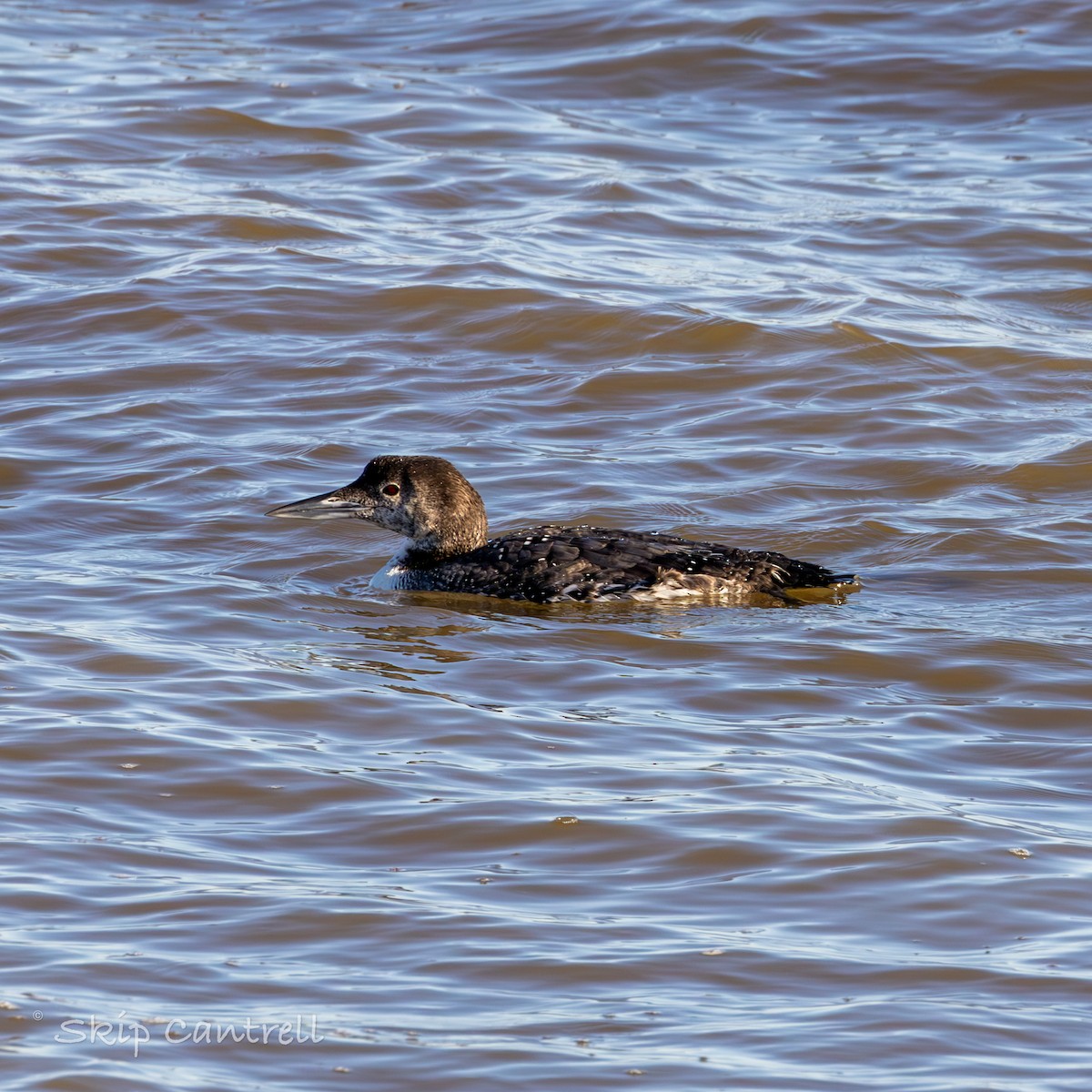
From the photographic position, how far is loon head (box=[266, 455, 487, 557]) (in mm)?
8539

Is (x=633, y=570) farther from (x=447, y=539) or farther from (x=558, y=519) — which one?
(x=558, y=519)

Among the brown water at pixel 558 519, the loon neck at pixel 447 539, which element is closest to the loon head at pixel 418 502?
the loon neck at pixel 447 539

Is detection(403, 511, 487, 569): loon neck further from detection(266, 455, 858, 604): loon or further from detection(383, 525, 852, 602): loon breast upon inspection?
detection(383, 525, 852, 602): loon breast

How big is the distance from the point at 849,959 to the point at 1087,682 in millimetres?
2518

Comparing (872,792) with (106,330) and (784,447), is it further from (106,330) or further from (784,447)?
(106,330)

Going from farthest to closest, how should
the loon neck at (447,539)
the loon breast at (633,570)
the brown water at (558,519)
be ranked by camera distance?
the loon neck at (447,539), the loon breast at (633,570), the brown water at (558,519)

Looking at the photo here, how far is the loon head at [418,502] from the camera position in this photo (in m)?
8.54

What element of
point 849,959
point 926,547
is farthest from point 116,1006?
point 926,547

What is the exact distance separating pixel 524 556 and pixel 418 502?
729 mm

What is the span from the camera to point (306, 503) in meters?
8.50

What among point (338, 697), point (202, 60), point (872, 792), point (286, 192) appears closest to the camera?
point (872, 792)

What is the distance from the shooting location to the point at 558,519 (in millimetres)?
9102

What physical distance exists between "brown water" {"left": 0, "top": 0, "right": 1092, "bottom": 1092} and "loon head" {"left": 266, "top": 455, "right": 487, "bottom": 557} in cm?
36

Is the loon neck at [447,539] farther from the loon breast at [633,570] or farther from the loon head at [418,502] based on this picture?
the loon breast at [633,570]
